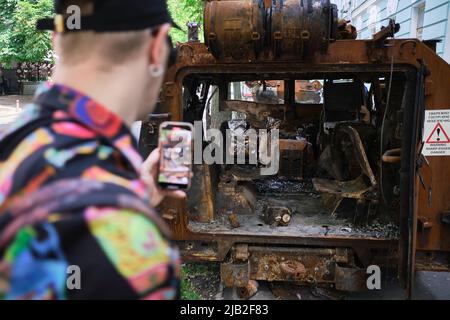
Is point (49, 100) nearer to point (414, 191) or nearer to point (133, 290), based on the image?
point (133, 290)

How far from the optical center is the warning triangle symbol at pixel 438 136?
3.26 m

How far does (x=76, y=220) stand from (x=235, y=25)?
96.5 inches

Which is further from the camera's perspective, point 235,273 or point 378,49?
point 235,273

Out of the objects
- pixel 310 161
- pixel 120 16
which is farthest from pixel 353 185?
pixel 120 16

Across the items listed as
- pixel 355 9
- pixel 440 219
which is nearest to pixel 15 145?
pixel 440 219

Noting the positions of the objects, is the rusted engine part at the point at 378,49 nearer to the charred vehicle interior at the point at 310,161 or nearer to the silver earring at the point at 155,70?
the charred vehicle interior at the point at 310,161

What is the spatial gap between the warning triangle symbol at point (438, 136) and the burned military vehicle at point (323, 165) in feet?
0.51

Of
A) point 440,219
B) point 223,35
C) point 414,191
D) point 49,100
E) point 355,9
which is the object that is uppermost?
point 355,9

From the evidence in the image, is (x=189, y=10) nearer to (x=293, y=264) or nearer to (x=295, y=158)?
(x=295, y=158)

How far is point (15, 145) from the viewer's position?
953 millimetres

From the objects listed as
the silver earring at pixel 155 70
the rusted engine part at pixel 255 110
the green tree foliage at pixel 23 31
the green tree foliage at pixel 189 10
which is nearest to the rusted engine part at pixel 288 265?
the rusted engine part at pixel 255 110

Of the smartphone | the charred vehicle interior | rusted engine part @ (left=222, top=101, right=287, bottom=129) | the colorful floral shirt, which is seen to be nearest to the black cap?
the colorful floral shirt

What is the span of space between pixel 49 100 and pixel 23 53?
20136 millimetres

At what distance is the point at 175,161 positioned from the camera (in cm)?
150
